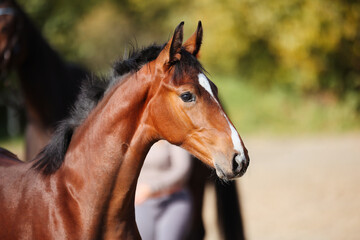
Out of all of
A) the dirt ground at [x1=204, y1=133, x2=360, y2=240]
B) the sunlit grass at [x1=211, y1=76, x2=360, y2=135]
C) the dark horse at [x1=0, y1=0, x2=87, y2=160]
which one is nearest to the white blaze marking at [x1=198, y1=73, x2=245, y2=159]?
the dirt ground at [x1=204, y1=133, x2=360, y2=240]

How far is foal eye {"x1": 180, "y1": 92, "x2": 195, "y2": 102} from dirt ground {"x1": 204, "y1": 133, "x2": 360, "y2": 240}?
223 centimetres

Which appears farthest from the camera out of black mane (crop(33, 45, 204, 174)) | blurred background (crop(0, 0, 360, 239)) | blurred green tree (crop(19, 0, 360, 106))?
Answer: blurred green tree (crop(19, 0, 360, 106))

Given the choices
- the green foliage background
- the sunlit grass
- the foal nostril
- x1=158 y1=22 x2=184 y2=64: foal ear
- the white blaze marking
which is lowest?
the foal nostril

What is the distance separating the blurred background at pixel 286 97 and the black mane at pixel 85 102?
4.21m

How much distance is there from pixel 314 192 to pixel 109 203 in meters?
6.53

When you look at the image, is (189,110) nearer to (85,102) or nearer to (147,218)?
(85,102)

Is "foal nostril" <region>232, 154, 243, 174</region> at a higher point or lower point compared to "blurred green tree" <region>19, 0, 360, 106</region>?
lower

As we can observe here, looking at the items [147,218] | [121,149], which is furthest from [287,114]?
[121,149]

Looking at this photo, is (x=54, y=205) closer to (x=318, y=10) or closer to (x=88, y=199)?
(x=88, y=199)

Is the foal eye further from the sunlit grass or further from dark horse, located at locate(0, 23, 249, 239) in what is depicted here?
the sunlit grass

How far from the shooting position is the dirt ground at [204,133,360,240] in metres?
6.07

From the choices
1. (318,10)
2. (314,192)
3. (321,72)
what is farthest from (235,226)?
(321,72)

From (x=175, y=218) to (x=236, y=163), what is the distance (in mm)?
1284

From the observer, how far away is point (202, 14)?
16.1 metres
